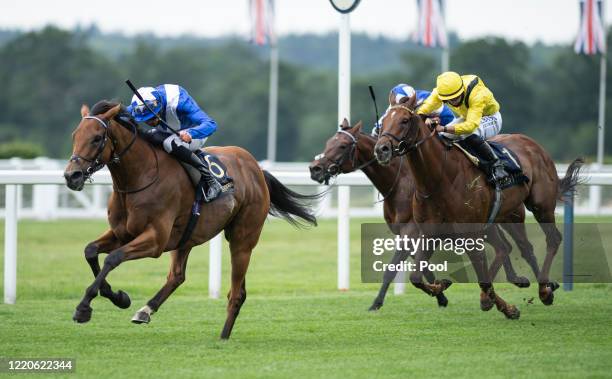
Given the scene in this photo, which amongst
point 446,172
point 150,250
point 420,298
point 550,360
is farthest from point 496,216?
point 150,250

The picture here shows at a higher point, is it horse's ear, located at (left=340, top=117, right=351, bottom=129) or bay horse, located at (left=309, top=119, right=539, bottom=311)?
horse's ear, located at (left=340, top=117, right=351, bottom=129)

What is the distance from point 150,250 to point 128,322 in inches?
56.7

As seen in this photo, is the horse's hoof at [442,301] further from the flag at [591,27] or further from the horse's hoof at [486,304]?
the flag at [591,27]

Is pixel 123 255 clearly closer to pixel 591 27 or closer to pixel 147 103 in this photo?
pixel 147 103

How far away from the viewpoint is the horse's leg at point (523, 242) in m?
9.27

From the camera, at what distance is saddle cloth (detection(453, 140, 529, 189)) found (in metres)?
8.52

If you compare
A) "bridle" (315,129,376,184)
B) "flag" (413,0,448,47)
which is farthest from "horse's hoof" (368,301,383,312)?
"flag" (413,0,448,47)

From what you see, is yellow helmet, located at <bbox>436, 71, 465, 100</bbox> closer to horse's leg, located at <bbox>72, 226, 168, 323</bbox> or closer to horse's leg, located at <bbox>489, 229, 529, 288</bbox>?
horse's leg, located at <bbox>489, 229, 529, 288</bbox>

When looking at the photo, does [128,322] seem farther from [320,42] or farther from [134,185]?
[320,42]

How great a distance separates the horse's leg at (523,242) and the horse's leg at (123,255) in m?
3.45

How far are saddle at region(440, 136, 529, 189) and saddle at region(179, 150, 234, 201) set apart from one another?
1.78 metres

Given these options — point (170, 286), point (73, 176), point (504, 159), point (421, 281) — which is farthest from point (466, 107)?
point (73, 176)

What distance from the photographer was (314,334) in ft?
25.9

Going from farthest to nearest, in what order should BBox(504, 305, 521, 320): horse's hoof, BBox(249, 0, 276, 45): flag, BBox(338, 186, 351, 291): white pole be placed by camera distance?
BBox(249, 0, 276, 45): flag → BBox(338, 186, 351, 291): white pole → BBox(504, 305, 521, 320): horse's hoof
